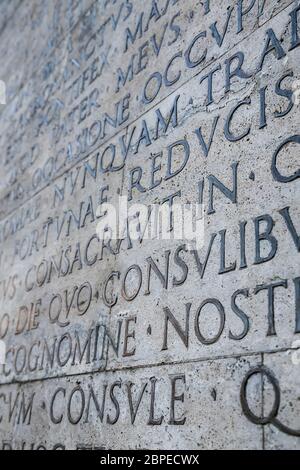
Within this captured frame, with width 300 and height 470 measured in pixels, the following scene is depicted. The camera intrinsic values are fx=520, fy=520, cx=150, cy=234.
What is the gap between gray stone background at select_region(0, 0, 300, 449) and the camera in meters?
2.10

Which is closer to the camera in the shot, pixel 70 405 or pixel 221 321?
pixel 221 321

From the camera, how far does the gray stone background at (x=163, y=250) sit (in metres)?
2.10

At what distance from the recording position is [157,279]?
2.69 m

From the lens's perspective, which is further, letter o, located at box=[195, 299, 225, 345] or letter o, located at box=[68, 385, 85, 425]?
letter o, located at box=[68, 385, 85, 425]

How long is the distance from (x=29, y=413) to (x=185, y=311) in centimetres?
157

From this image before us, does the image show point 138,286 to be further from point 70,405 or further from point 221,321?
point 70,405

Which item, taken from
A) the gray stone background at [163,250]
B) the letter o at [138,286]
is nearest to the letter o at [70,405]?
the gray stone background at [163,250]

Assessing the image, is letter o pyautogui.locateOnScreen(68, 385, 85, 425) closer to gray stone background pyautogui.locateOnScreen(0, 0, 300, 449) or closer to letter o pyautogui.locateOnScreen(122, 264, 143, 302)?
gray stone background pyautogui.locateOnScreen(0, 0, 300, 449)

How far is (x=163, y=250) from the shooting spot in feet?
8.96

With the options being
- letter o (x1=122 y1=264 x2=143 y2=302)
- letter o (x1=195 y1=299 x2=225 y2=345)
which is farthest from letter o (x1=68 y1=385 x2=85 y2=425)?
letter o (x1=195 y1=299 x2=225 y2=345)

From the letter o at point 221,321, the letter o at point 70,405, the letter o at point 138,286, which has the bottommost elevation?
the letter o at point 70,405

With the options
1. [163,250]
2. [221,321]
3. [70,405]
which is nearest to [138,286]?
[163,250]

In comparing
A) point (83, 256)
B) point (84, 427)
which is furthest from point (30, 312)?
point (84, 427)

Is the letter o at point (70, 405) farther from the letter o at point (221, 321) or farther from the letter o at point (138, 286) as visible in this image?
the letter o at point (221, 321)
